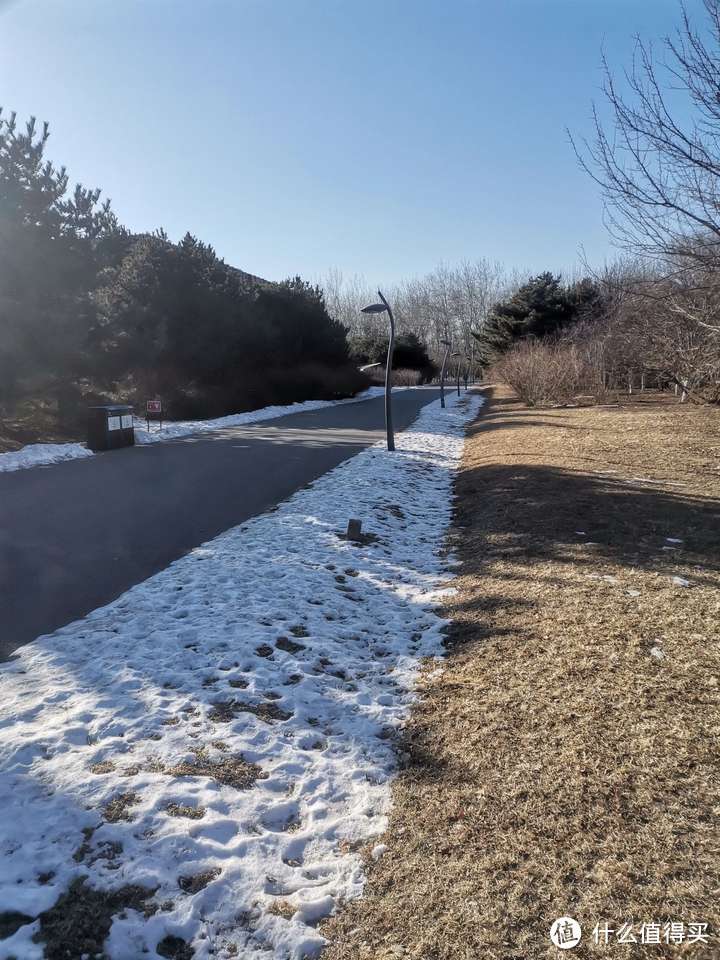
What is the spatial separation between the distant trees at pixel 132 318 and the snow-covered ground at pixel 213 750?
13273mm

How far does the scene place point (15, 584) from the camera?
17.0 ft

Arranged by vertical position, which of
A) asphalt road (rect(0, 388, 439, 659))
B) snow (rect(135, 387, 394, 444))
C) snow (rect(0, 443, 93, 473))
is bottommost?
asphalt road (rect(0, 388, 439, 659))

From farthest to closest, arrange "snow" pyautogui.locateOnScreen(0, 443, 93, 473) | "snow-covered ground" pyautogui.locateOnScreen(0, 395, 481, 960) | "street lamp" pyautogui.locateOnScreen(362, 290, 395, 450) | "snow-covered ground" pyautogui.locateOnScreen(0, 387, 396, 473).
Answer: "street lamp" pyautogui.locateOnScreen(362, 290, 395, 450), "snow-covered ground" pyautogui.locateOnScreen(0, 387, 396, 473), "snow" pyautogui.locateOnScreen(0, 443, 93, 473), "snow-covered ground" pyautogui.locateOnScreen(0, 395, 481, 960)

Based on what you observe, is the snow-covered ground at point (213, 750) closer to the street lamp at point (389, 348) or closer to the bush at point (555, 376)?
→ the street lamp at point (389, 348)

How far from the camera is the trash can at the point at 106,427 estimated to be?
1405 cm

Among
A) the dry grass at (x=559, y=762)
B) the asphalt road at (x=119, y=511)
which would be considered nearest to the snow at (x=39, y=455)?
the asphalt road at (x=119, y=511)

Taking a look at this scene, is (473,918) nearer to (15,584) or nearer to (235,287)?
(15,584)

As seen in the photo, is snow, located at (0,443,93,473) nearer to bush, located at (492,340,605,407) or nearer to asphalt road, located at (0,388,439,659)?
asphalt road, located at (0,388,439,659)

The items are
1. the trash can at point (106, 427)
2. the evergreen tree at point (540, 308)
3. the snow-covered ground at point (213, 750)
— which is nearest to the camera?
the snow-covered ground at point (213, 750)

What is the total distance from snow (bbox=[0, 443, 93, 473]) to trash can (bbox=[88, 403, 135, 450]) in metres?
0.31

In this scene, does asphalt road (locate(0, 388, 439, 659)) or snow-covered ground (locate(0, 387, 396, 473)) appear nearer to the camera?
asphalt road (locate(0, 388, 439, 659))

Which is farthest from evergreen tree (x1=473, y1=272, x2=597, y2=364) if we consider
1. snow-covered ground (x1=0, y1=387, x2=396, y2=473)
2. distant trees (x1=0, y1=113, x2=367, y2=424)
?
snow-covered ground (x1=0, y1=387, x2=396, y2=473)

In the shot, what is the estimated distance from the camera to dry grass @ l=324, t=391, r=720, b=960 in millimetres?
2117

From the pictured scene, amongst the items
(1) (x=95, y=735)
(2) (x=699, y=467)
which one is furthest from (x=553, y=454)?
(1) (x=95, y=735)
